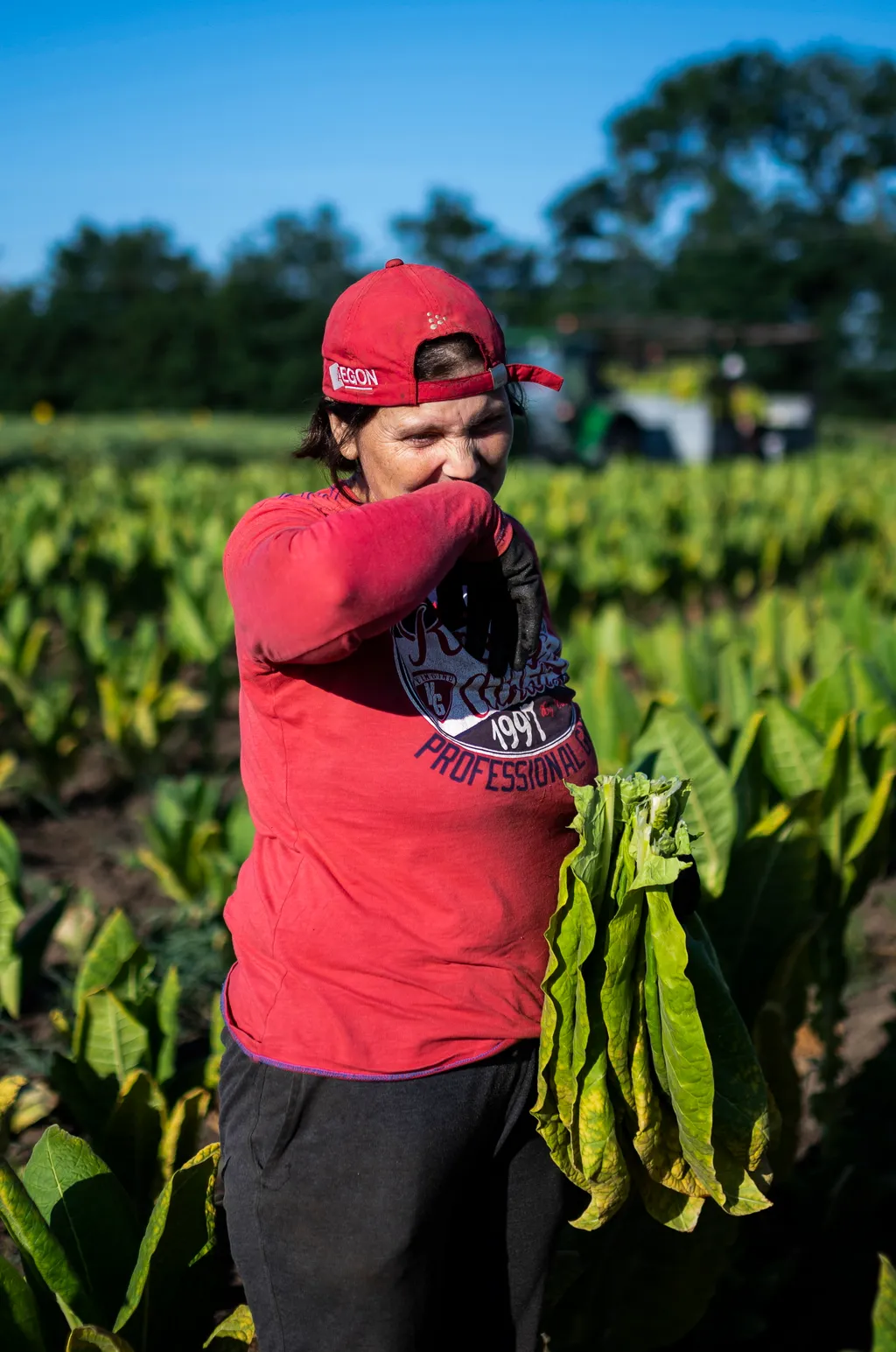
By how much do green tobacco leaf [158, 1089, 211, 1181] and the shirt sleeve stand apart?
0.83 meters

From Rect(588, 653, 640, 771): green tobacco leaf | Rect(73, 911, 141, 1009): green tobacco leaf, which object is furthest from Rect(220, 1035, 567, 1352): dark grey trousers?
Rect(588, 653, 640, 771): green tobacco leaf

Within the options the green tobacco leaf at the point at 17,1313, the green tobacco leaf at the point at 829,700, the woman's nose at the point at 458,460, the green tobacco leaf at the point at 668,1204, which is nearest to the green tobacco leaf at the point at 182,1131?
the green tobacco leaf at the point at 17,1313

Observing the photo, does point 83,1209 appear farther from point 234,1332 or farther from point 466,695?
point 466,695

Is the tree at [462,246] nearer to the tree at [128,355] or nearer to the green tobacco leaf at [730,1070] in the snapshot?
the tree at [128,355]

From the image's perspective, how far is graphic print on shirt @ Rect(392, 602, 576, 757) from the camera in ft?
4.22

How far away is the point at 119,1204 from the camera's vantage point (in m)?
1.45

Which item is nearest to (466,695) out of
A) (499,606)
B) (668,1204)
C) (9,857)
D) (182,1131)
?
(499,606)

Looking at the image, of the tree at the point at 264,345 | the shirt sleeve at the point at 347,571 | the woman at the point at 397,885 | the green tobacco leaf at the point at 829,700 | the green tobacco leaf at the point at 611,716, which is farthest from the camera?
the tree at the point at 264,345

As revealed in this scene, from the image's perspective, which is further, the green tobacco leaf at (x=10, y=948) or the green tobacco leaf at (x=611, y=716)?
the green tobacco leaf at (x=611, y=716)

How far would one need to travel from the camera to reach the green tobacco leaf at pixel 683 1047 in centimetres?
124

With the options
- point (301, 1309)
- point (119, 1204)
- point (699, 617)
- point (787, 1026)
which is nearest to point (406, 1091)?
point (301, 1309)

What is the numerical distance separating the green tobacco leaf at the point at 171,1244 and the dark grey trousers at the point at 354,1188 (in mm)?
87

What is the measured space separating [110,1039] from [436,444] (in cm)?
112

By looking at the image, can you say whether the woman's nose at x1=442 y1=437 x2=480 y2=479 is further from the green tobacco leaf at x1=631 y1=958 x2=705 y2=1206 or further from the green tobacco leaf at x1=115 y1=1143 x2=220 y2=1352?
the green tobacco leaf at x1=115 y1=1143 x2=220 y2=1352
